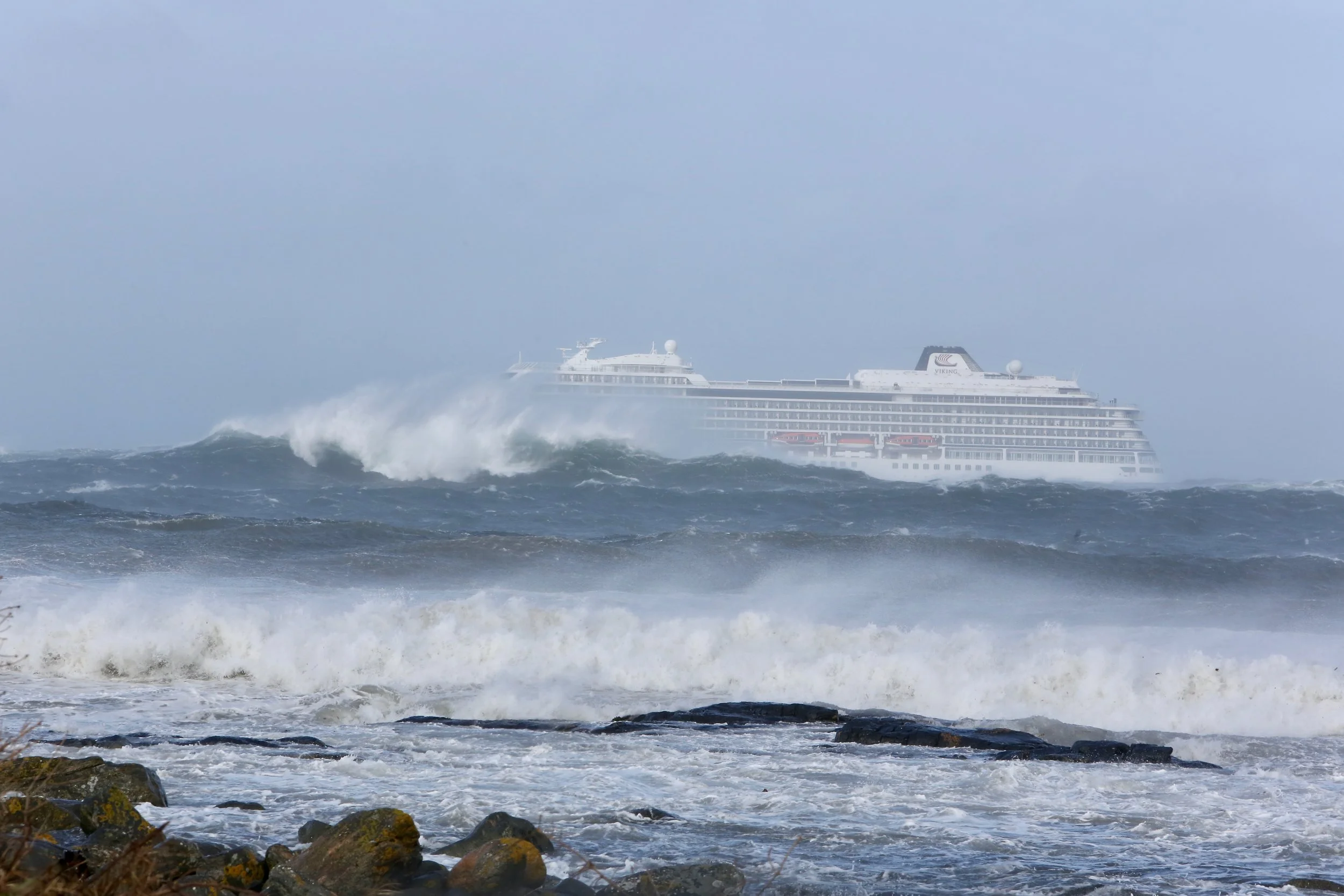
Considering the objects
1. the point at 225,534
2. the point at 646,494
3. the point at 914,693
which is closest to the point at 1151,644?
the point at 914,693

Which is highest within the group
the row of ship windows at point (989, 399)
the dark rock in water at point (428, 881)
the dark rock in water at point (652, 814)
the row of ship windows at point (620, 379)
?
the row of ship windows at point (620, 379)

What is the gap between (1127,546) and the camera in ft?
87.0

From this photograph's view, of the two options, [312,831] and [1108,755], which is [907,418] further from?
[312,831]

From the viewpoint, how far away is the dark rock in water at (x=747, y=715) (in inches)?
407

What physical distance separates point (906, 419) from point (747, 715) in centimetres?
5164

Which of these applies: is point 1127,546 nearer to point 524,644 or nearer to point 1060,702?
point 1060,702

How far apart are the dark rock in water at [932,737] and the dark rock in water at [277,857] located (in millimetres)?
5598

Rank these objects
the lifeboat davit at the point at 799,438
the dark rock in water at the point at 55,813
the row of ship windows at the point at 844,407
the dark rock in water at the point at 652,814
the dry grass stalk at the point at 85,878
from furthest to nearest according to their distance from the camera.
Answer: the lifeboat davit at the point at 799,438, the row of ship windows at the point at 844,407, the dark rock in water at the point at 652,814, the dark rock in water at the point at 55,813, the dry grass stalk at the point at 85,878

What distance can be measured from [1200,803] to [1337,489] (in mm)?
43432

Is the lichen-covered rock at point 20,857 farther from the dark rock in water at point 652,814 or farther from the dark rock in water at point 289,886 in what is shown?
the dark rock in water at point 652,814

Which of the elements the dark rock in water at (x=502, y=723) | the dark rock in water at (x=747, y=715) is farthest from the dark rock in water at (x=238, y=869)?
the dark rock in water at (x=747, y=715)

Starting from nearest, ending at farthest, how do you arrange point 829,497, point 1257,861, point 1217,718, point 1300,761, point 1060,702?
point 1257,861 < point 1300,761 < point 1217,718 < point 1060,702 < point 829,497

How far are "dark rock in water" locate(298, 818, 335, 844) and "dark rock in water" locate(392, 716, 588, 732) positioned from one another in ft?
14.3

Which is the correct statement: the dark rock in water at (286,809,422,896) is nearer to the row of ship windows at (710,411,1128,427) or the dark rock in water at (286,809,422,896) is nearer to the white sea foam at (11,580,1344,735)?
the white sea foam at (11,580,1344,735)
